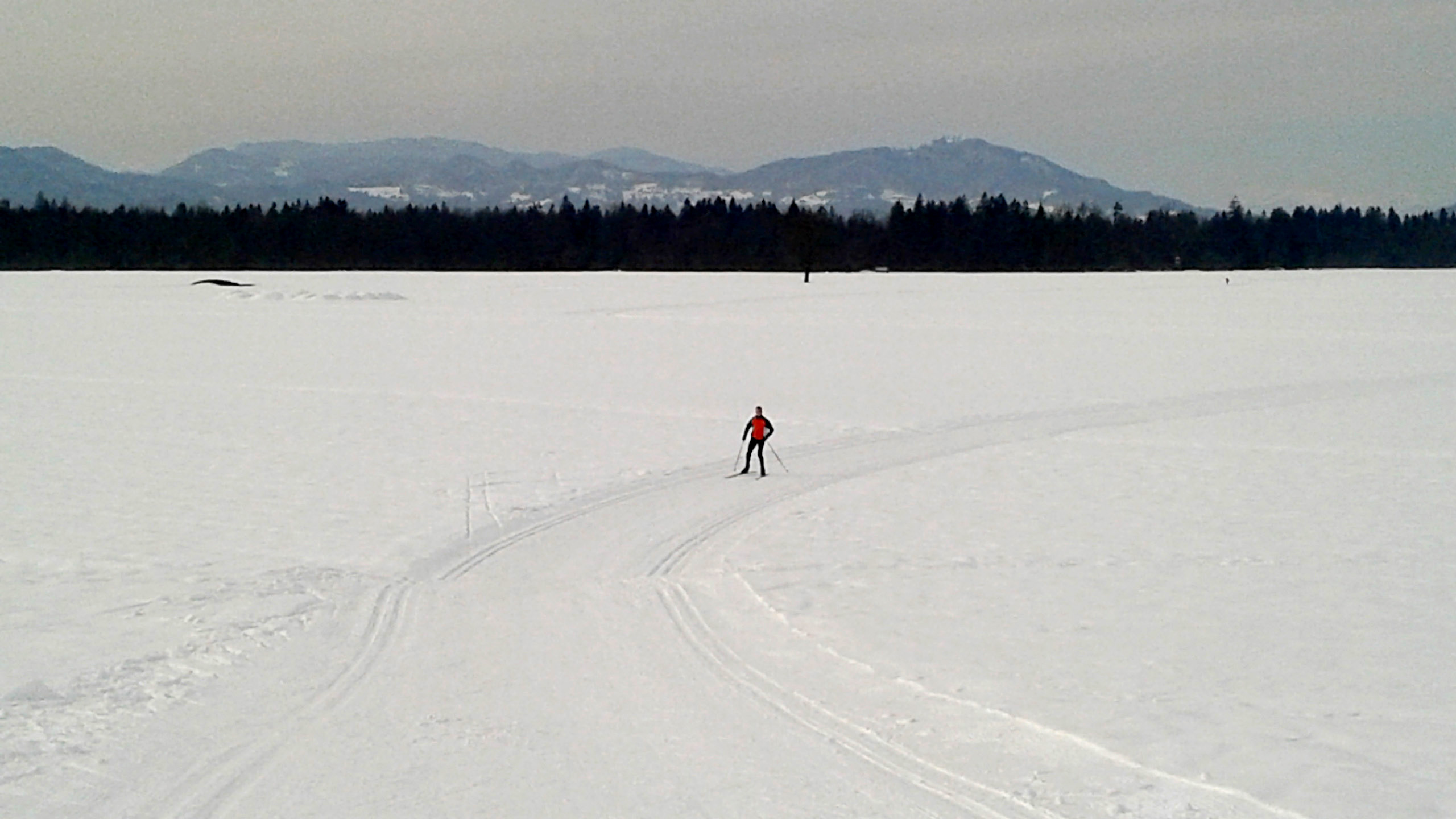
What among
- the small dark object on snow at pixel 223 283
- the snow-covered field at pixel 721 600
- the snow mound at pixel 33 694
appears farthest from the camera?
the small dark object on snow at pixel 223 283

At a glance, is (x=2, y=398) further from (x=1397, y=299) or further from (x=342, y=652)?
(x=1397, y=299)

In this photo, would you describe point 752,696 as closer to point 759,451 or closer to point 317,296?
point 759,451

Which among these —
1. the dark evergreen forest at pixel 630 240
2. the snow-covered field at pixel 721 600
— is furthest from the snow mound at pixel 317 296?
the dark evergreen forest at pixel 630 240

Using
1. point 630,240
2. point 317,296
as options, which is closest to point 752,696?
point 317,296

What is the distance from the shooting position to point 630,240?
144 meters

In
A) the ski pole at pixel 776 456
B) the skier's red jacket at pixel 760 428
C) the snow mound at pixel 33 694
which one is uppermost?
the skier's red jacket at pixel 760 428

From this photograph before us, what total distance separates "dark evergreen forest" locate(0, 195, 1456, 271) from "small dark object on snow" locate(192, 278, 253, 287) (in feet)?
112

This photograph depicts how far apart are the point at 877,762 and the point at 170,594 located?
933cm

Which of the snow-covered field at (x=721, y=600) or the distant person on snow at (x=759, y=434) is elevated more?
the distant person on snow at (x=759, y=434)

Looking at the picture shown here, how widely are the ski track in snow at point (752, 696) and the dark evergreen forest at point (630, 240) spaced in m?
99.7

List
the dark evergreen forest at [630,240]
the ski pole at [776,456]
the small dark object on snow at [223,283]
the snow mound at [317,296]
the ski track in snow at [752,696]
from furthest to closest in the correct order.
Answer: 1. the dark evergreen forest at [630,240]
2. the small dark object on snow at [223,283]
3. the snow mound at [317,296]
4. the ski pole at [776,456]
5. the ski track in snow at [752,696]

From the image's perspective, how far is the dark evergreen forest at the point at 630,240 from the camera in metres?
132

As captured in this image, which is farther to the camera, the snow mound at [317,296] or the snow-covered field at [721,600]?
the snow mound at [317,296]

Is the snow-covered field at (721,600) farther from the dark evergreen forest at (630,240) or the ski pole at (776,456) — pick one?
the dark evergreen forest at (630,240)
